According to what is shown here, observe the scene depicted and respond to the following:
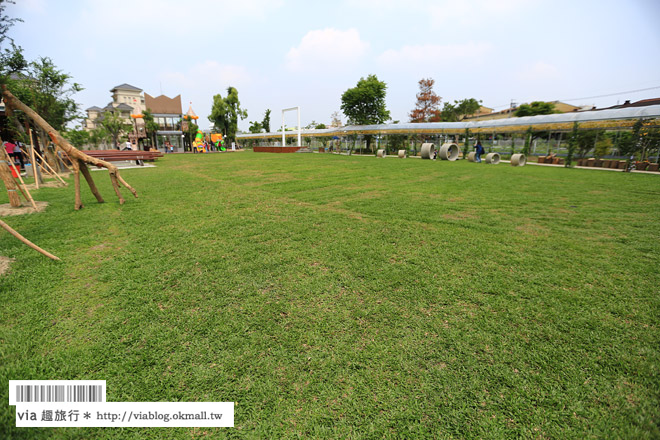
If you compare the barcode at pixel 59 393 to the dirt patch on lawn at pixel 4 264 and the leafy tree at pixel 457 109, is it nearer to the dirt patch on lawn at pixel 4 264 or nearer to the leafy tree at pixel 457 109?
the dirt patch on lawn at pixel 4 264

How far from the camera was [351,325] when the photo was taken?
2.60 metres

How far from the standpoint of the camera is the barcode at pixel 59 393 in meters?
1.86

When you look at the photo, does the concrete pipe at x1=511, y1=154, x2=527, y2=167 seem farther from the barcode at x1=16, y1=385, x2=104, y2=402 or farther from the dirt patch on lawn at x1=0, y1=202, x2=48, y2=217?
the dirt patch on lawn at x1=0, y1=202, x2=48, y2=217

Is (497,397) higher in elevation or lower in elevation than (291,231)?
lower

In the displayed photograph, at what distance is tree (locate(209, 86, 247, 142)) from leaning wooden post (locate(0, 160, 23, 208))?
5362cm

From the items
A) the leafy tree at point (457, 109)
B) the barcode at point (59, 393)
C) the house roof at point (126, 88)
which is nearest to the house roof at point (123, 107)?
the house roof at point (126, 88)

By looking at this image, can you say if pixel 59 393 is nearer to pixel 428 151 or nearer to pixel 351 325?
pixel 351 325

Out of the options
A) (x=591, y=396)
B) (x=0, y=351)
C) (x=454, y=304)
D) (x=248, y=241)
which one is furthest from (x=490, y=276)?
(x=0, y=351)

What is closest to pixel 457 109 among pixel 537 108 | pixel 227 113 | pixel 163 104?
pixel 537 108

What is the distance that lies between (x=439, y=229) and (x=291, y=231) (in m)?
2.84

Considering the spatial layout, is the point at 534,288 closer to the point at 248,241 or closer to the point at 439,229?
the point at 439,229

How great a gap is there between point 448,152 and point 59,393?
1078 inches

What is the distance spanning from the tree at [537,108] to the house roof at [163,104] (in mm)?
62248

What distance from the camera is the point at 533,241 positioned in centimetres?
479
